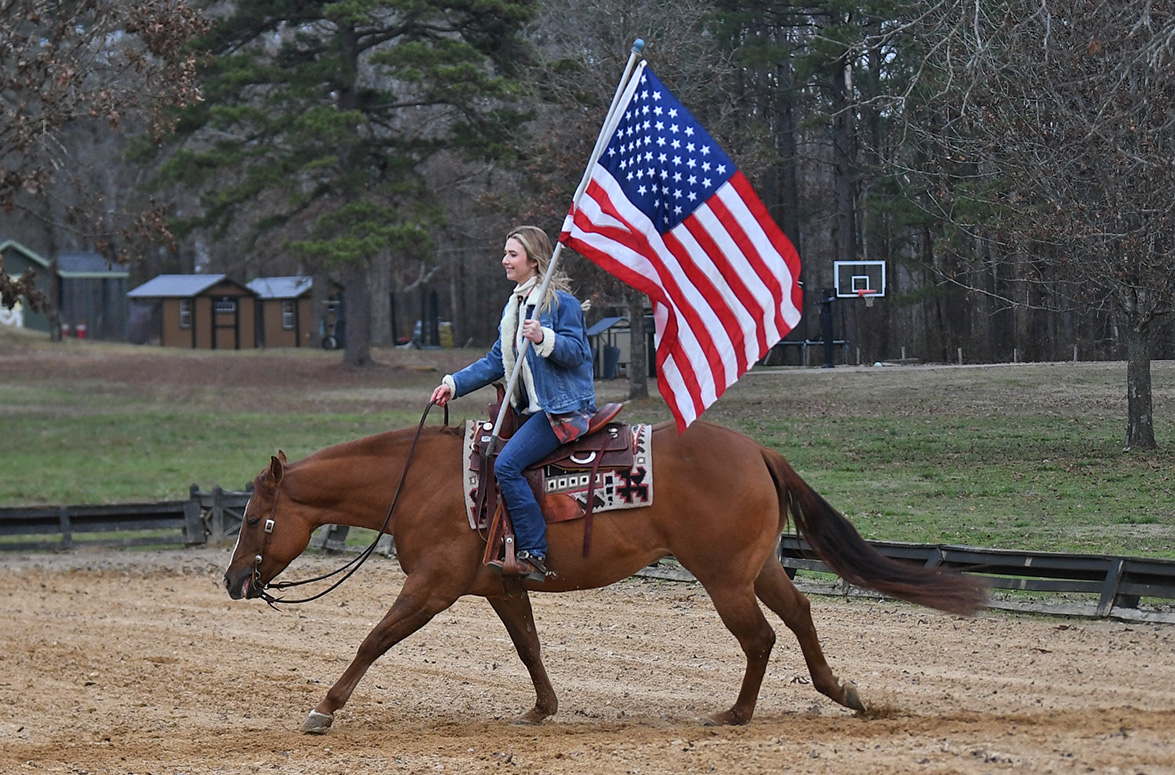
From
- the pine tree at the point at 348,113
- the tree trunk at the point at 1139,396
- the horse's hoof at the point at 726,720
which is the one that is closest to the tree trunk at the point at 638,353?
the pine tree at the point at 348,113

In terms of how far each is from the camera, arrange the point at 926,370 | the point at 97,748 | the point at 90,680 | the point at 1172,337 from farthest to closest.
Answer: the point at 926,370
the point at 1172,337
the point at 90,680
the point at 97,748

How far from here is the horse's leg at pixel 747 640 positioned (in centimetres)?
679

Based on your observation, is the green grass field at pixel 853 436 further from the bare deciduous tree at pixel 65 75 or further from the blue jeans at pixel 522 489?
the blue jeans at pixel 522 489

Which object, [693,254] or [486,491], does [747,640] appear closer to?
[486,491]

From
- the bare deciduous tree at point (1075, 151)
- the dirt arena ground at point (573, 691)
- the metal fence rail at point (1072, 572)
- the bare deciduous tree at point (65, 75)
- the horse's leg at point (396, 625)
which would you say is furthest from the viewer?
the bare deciduous tree at point (65, 75)

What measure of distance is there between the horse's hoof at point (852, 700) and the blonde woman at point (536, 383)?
175 centimetres

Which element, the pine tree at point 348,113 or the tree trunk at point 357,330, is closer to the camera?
the pine tree at point 348,113

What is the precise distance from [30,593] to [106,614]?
5.42 feet

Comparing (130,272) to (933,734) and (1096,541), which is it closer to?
(1096,541)

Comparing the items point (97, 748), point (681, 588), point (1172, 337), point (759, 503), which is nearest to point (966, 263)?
point (1172, 337)

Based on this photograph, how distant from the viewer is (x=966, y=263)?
19.0 metres

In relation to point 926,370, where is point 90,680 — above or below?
below

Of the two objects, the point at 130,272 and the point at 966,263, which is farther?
the point at 130,272

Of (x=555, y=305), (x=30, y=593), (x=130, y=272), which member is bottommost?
(x=30, y=593)
